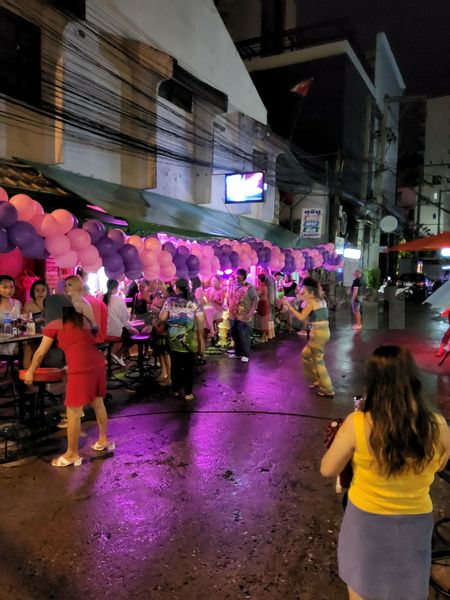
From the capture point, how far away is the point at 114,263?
6.85m

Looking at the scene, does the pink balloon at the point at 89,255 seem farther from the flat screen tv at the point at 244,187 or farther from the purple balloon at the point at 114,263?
the flat screen tv at the point at 244,187

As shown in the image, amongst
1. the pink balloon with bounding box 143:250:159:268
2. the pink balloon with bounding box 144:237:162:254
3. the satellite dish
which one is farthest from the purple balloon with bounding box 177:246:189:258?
the satellite dish

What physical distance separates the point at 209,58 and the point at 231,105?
5.43ft

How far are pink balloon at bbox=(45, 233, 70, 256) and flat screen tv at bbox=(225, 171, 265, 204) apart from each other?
796 centimetres

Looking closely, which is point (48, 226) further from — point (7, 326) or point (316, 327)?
point (316, 327)

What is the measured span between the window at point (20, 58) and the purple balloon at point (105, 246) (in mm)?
3335

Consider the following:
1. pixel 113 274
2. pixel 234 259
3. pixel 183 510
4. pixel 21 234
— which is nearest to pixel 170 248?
pixel 113 274

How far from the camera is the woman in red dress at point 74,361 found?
4.55m

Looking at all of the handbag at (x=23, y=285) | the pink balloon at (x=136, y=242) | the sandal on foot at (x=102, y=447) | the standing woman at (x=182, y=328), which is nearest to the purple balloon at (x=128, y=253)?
the pink balloon at (x=136, y=242)

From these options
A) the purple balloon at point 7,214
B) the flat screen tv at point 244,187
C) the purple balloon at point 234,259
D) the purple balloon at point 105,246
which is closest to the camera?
the purple balloon at point 7,214

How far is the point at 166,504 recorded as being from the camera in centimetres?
405

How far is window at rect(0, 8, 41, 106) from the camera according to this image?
7.66 meters

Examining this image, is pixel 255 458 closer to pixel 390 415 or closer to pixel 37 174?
pixel 390 415

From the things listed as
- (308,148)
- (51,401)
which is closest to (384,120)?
(308,148)
